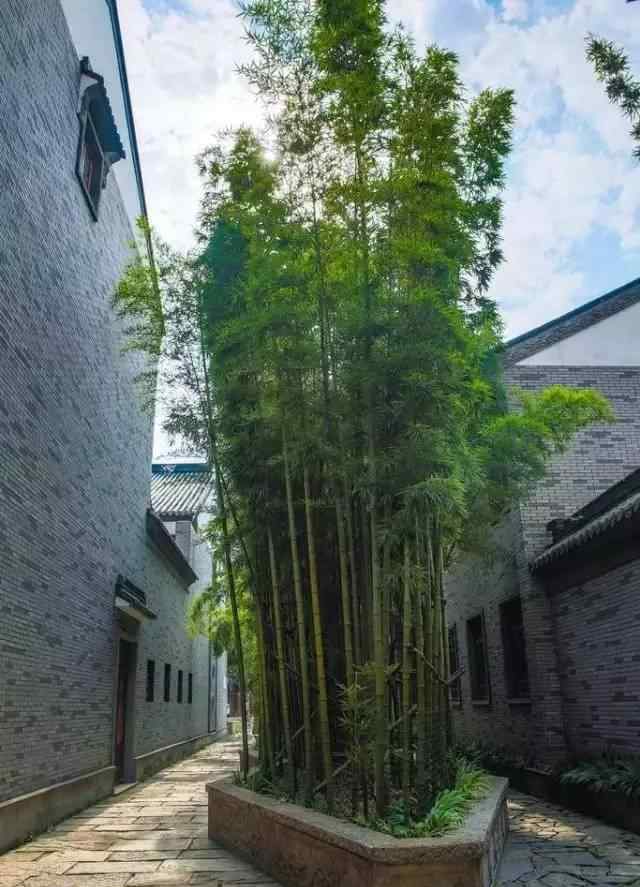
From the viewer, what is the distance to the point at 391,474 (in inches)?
165

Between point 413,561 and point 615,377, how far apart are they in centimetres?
555

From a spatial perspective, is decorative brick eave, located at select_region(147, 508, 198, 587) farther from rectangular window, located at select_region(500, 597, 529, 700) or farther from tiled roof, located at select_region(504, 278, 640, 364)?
tiled roof, located at select_region(504, 278, 640, 364)

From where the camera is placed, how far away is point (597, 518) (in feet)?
22.3

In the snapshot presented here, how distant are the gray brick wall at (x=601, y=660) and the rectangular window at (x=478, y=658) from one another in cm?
228

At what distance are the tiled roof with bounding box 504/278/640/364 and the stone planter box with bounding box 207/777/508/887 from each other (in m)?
5.45

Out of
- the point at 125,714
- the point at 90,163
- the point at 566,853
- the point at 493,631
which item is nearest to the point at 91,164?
the point at 90,163

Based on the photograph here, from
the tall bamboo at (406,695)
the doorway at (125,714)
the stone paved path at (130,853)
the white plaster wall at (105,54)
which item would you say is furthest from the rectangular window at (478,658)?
the white plaster wall at (105,54)

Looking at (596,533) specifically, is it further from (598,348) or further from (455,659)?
(455,659)

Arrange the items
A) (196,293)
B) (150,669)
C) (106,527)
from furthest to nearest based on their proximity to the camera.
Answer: (150,669)
(106,527)
(196,293)

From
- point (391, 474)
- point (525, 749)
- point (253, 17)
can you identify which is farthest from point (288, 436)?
point (525, 749)

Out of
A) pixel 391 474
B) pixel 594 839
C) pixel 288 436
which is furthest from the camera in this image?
pixel 594 839

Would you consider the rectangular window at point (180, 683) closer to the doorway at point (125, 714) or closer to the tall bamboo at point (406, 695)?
the doorway at point (125, 714)

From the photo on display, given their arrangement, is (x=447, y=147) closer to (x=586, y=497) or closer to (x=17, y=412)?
(x=17, y=412)

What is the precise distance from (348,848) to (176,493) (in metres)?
13.2
